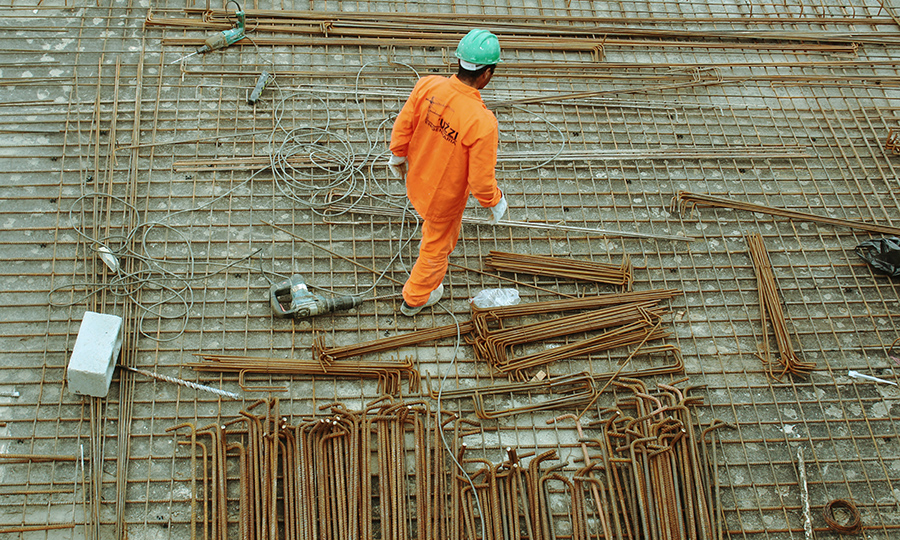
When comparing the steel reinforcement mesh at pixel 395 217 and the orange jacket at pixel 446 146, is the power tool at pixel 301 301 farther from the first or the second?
the orange jacket at pixel 446 146

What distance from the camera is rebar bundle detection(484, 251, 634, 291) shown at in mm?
5234

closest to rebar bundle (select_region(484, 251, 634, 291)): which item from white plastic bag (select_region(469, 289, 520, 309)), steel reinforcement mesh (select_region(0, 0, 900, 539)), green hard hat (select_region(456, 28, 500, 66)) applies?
steel reinforcement mesh (select_region(0, 0, 900, 539))

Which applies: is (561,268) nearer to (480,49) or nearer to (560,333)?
(560,333)

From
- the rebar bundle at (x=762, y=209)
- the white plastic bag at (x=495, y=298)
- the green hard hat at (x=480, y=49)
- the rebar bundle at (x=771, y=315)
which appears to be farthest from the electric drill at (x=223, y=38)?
the rebar bundle at (x=771, y=315)

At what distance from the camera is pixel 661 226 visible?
18.6 ft

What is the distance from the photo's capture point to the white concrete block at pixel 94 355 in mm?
4184

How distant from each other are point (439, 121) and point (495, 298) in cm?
157

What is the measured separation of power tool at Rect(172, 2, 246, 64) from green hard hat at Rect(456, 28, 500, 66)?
3247 millimetres

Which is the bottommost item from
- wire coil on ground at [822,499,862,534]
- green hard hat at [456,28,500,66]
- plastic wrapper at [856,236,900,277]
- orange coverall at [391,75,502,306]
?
wire coil on ground at [822,499,862,534]

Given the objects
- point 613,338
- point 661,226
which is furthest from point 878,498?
point 661,226

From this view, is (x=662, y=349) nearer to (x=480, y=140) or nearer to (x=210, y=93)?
(x=480, y=140)

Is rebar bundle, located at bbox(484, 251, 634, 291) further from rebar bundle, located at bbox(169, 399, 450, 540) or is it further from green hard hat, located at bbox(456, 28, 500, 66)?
green hard hat, located at bbox(456, 28, 500, 66)

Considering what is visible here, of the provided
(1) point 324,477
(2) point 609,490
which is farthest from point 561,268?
(1) point 324,477

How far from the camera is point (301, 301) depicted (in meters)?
4.73
